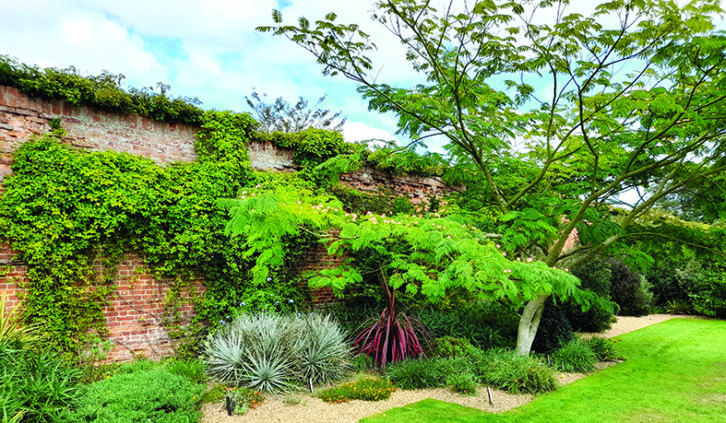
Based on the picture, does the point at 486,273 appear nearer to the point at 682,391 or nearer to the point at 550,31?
the point at 550,31

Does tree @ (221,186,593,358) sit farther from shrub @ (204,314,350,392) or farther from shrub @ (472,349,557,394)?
shrub @ (472,349,557,394)

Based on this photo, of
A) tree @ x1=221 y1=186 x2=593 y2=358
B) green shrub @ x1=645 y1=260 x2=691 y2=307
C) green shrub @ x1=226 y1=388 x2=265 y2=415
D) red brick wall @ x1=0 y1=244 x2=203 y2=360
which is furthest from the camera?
green shrub @ x1=645 y1=260 x2=691 y2=307

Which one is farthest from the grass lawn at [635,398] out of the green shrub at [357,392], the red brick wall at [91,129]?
the red brick wall at [91,129]

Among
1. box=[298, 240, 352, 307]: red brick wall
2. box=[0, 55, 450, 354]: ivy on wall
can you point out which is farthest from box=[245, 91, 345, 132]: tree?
box=[0, 55, 450, 354]: ivy on wall

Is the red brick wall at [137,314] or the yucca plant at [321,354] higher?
the red brick wall at [137,314]

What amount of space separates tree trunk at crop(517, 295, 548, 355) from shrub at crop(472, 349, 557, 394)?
0.77 metres

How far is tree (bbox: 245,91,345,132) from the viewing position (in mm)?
22781

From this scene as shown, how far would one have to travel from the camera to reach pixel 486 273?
488 cm

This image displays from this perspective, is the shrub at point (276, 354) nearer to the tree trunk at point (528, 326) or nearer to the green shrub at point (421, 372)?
the green shrub at point (421, 372)

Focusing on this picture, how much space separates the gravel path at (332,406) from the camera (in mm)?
4691

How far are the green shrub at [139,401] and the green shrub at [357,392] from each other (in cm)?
171

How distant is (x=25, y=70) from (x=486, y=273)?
703 centimetres

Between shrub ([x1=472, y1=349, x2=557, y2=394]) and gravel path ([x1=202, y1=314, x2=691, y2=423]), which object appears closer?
gravel path ([x1=202, y1=314, x2=691, y2=423])

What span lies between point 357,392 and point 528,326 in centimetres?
387
